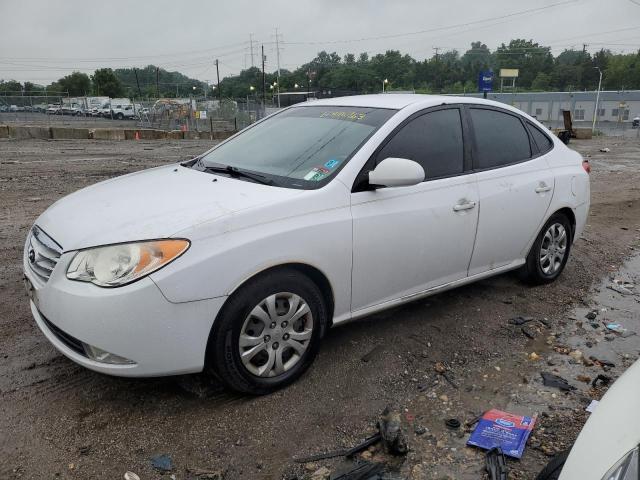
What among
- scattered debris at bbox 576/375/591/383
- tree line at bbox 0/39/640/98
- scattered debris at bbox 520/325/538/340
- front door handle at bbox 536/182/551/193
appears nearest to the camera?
scattered debris at bbox 576/375/591/383

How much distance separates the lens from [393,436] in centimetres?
267

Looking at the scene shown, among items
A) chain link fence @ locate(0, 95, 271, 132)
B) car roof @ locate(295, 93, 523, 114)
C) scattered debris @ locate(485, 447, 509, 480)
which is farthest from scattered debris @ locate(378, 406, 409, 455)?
chain link fence @ locate(0, 95, 271, 132)

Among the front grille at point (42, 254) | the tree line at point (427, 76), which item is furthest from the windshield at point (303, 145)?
the tree line at point (427, 76)

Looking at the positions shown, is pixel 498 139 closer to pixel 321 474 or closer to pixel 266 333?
pixel 266 333

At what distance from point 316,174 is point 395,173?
49 cm

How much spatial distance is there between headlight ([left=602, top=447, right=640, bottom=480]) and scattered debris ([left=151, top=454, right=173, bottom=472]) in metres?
1.94

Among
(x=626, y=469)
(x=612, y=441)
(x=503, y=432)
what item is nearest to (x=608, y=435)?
(x=612, y=441)

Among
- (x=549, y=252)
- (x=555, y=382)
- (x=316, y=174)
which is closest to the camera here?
(x=316, y=174)

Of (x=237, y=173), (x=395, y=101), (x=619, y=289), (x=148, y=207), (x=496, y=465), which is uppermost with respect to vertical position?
(x=395, y=101)

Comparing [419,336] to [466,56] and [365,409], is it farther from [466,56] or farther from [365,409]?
[466,56]

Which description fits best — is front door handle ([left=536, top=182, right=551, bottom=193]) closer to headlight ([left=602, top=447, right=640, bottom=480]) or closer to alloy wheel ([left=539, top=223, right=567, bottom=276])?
alloy wheel ([left=539, top=223, right=567, bottom=276])

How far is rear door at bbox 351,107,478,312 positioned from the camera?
3334 millimetres

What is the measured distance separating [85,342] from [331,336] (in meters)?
1.80

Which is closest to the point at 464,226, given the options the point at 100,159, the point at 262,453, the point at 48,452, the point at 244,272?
the point at 244,272
